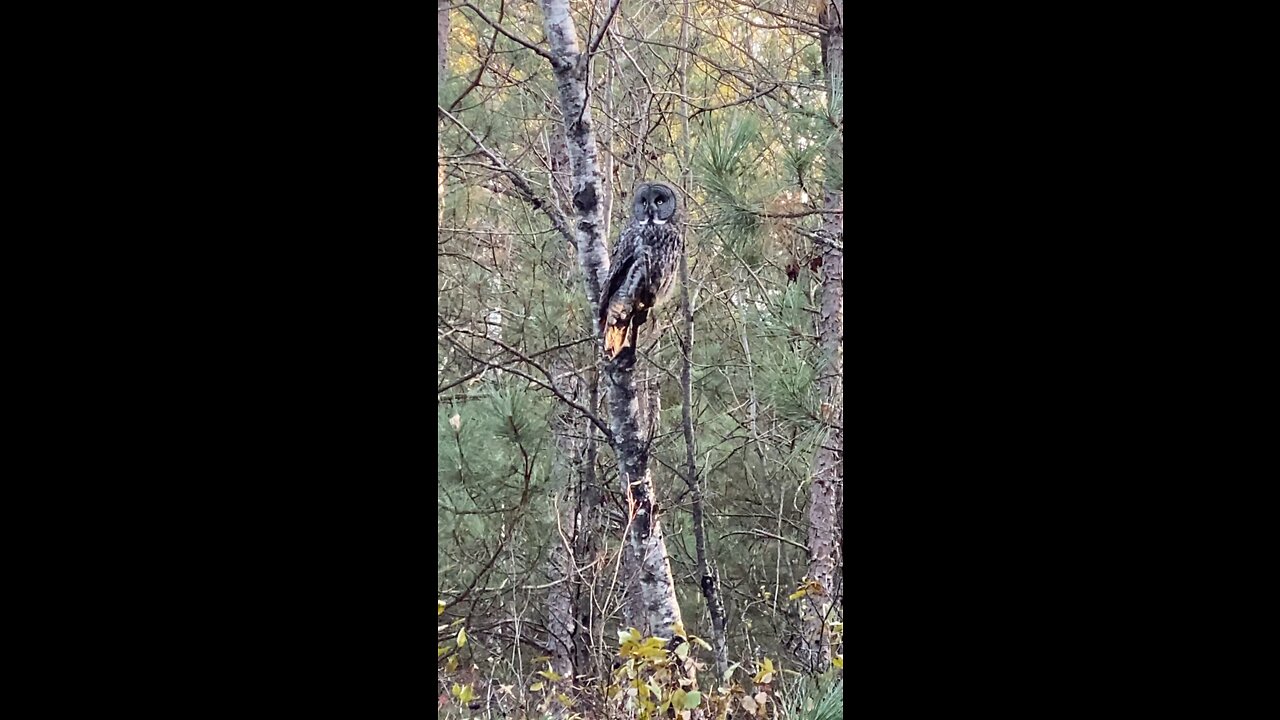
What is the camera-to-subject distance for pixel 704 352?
254 cm

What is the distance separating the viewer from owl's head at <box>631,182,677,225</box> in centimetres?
252

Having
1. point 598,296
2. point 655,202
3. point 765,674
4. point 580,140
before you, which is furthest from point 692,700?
point 580,140

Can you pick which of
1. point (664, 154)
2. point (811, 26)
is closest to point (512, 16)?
point (664, 154)

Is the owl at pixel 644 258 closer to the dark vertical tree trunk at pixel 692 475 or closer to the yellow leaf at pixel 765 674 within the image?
the dark vertical tree trunk at pixel 692 475

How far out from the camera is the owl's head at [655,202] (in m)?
2.52

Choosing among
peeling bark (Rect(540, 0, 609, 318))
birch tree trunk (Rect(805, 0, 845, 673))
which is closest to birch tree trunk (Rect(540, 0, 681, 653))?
peeling bark (Rect(540, 0, 609, 318))

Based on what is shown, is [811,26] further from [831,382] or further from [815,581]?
[815,581]

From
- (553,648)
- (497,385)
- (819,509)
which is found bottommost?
(553,648)

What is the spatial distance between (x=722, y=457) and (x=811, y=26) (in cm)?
79

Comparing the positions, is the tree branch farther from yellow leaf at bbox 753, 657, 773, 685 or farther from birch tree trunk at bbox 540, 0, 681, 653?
yellow leaf at bbox 753, 657, 773, 685

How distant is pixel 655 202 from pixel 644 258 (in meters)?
0.10

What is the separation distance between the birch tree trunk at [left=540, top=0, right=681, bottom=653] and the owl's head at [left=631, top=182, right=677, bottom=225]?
0.24 ft

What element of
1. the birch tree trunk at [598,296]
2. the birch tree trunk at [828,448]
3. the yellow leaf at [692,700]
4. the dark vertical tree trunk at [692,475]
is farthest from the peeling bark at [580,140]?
the yellow leaf at [692,700]
